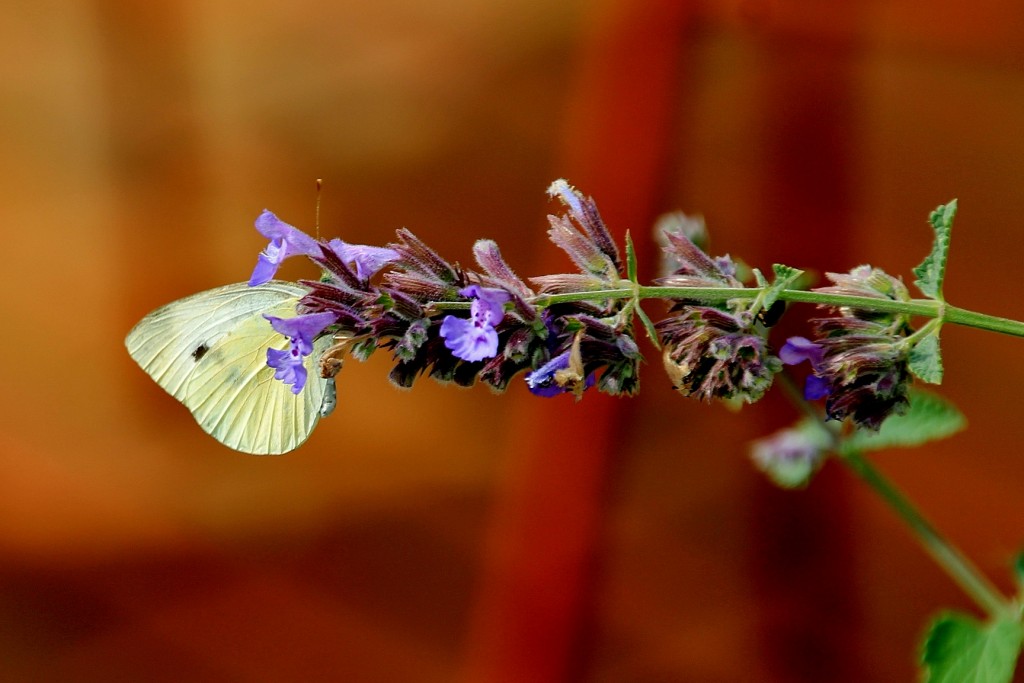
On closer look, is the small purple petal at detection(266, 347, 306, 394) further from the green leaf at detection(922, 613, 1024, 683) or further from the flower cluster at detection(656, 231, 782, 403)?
the green leaf at detection(922, 613, 1024, 683)

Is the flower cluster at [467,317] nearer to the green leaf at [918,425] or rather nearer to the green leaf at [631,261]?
the green leaf at [631,261]

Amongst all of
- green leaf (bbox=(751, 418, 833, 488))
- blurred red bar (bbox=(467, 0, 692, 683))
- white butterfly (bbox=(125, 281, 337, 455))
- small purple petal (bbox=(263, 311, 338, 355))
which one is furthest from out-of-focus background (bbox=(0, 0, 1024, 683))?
small purple petal (bbox=(263, 311, 338, 355))

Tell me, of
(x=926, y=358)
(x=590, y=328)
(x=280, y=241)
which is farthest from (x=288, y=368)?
(x=926, y=358)

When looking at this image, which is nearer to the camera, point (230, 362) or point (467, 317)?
point (467, 317)

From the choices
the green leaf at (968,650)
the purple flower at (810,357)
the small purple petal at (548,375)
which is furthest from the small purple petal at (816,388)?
the green leaf at (968,650)

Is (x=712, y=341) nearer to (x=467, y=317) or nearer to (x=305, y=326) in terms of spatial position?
(x=467, y=317)

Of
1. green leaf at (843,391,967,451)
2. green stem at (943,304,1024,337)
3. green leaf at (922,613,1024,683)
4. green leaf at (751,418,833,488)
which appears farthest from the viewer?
green leaf at (751,418,833,488)

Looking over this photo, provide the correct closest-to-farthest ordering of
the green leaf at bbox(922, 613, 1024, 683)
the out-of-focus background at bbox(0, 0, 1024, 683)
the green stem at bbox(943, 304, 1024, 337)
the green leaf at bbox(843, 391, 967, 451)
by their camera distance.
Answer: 1. the green stem at bbox(943, 304, 1024, 337)
2. the green leaf at bbox(922, 613, 1024, 683)
3. the green leaf at bbox(843, 391, 967, 451)
4. the out-of-focus background at bbox(0, 0, 1024, 683)
